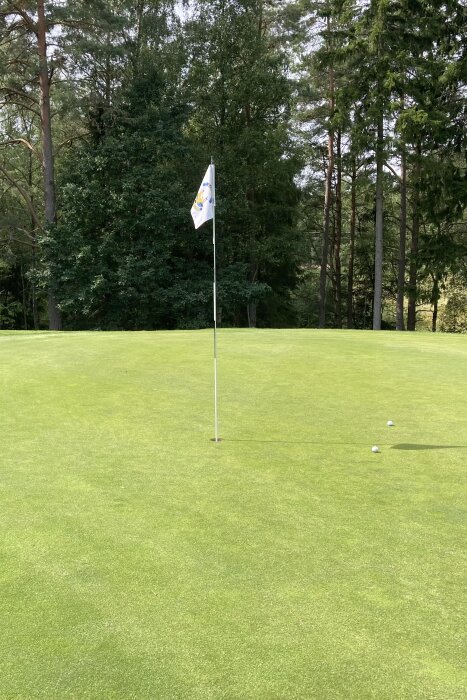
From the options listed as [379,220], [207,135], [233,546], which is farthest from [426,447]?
[207,135]

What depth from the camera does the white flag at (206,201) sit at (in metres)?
6.42

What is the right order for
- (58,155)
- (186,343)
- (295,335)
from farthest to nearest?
1. (58,155)
2. (295,335)
3. (186,343)

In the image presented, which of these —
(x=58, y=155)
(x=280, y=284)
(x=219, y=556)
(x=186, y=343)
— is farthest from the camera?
(x=280, y=284)

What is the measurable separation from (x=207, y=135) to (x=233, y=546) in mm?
27340

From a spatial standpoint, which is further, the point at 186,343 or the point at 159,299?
the point at 159,299

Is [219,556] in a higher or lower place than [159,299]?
lower

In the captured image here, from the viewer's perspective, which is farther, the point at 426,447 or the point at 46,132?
the point at 46,132

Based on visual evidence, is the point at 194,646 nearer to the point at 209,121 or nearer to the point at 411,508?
the point at 411,508

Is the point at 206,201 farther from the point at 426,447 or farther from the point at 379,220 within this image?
the point at 379,220

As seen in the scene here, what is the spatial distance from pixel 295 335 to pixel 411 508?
9.83m

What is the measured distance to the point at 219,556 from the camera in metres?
3.20

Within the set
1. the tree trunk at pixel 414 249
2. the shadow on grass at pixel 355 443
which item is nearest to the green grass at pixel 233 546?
the shadow on grass at pixel 355 443

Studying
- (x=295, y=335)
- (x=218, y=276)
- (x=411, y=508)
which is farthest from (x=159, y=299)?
(x=411, y=508)

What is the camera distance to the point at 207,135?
2819 centimetres
